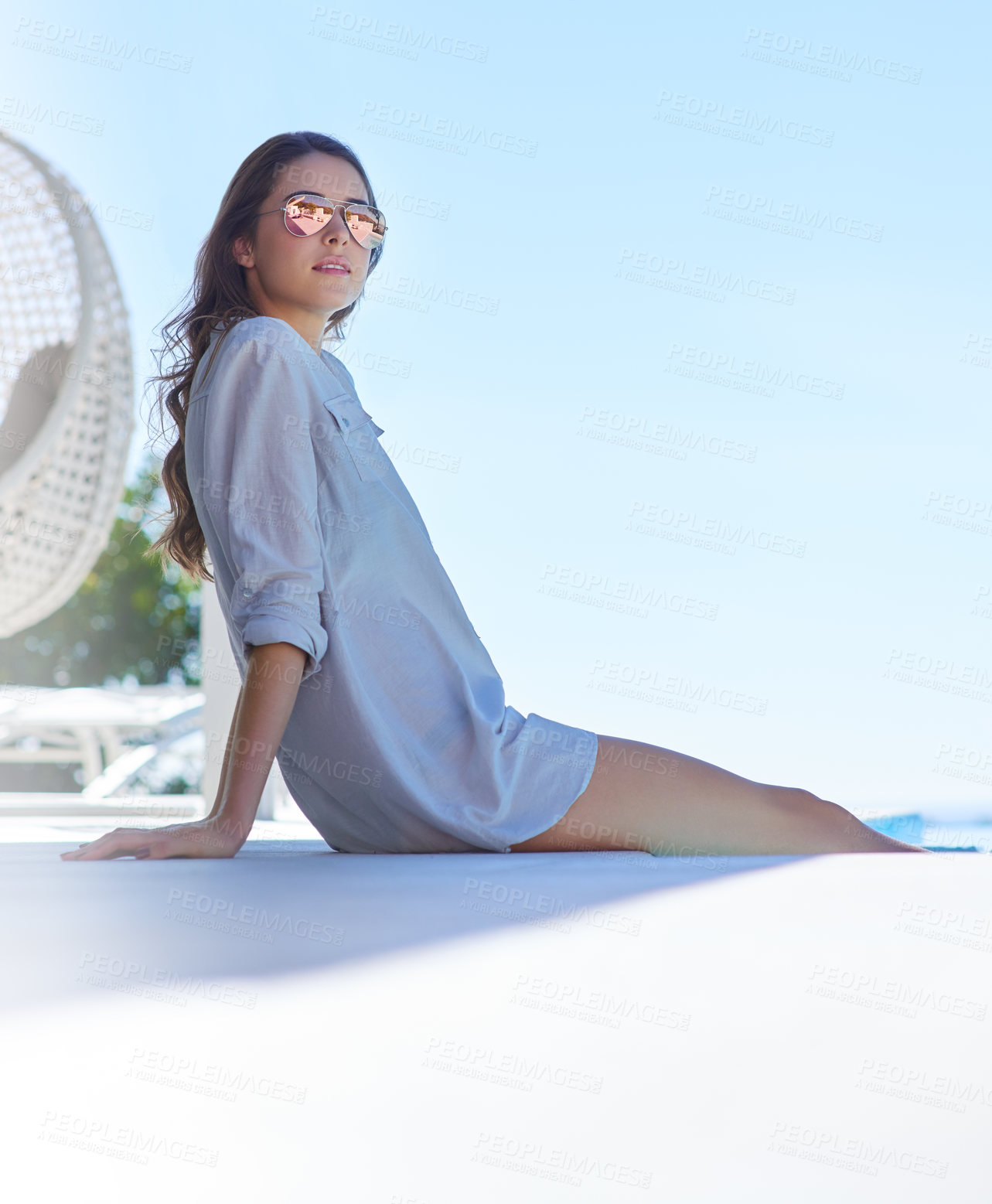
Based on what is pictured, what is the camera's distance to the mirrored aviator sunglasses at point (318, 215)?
147cm

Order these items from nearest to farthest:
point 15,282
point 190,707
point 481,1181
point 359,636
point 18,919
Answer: point 481,1181
point 18,919
point 359,636
point 15,282
point 190,707

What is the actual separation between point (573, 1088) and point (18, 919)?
0.53 meters

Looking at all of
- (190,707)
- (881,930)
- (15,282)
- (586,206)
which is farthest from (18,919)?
(586,206)

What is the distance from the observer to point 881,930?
874 millimetres

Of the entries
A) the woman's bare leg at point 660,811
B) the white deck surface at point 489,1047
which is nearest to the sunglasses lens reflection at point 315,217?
the woman's bare leg at point 660,811

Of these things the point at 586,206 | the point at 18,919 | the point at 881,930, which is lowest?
the point at 18,919

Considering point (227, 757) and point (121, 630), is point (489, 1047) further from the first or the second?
point (121, 630)

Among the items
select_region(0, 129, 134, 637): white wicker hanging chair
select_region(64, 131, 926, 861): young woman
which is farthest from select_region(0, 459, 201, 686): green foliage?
select_region(64, 131, 926, 861): young woman

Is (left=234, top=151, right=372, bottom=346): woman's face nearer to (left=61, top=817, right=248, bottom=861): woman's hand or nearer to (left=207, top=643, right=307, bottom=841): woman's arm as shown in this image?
(left=207, top=643, right=307, bottom=841): woman's arm

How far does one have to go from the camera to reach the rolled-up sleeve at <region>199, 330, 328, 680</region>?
1.22 meters

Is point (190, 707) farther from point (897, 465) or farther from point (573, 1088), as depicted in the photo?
point (897, 465)

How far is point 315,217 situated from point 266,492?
0.46 metres

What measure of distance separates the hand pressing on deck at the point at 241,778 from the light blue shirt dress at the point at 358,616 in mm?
46

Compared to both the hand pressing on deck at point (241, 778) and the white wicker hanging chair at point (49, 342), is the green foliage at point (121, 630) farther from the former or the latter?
the hand pressing on deck at point (241, 778)
